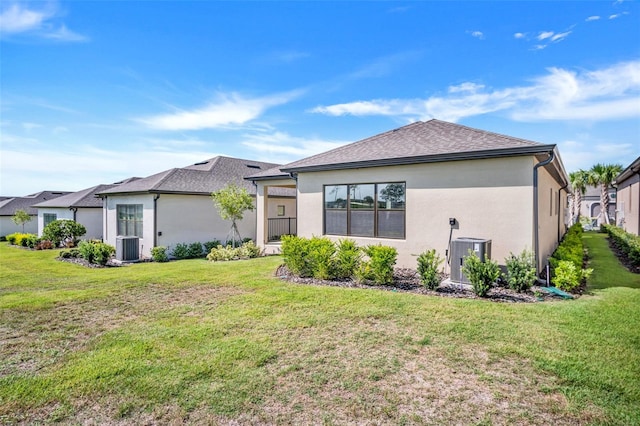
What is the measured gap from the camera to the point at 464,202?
340 inches

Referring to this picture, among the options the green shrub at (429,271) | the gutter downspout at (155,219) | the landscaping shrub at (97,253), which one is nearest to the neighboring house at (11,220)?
the landscaping shrub at (97,253)

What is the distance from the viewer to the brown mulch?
22.2 ft

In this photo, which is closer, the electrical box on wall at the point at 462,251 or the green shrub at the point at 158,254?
the electrical box on wall at the point at 462,251

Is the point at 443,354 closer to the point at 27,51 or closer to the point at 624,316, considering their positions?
the point at 624,316

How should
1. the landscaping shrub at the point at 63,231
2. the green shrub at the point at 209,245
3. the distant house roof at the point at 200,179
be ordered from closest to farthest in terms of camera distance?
the distant house roof at the point at 200,179
the green shrub at the point at 209,245
the landscaping shrub at the point at 63,231

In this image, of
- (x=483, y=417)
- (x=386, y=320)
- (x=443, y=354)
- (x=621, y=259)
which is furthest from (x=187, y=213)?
(x=621, y=259)

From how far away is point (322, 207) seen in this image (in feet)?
37.1

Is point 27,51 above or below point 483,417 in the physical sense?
above

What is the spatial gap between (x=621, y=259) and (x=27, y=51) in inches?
830

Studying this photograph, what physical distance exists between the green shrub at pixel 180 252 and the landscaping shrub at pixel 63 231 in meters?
9.65

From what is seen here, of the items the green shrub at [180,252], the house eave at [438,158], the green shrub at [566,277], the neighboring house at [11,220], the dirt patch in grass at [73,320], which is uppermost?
the house eave at [438,158]

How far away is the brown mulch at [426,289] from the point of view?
6.77 metres


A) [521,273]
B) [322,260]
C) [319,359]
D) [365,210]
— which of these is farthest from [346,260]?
[319,359]

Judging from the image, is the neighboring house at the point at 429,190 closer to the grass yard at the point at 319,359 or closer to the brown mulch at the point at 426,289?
the brown mulch at the point at 426,289
